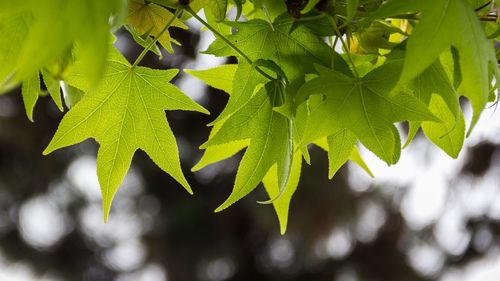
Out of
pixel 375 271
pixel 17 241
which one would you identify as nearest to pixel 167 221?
pixel 17 241

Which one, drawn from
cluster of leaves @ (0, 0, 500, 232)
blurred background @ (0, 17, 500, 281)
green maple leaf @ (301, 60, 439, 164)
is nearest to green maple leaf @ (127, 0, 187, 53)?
cluster of leaves @ (0, 0, 500, 232)

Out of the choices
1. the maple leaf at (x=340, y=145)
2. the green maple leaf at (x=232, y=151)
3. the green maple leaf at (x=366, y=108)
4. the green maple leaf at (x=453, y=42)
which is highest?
the green maple leaf at (x=453, y=42)

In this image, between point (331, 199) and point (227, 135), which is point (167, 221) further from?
point (227, 135)

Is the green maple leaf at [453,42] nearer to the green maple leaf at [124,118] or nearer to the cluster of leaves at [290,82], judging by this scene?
the cluster of leaves at [290,82]

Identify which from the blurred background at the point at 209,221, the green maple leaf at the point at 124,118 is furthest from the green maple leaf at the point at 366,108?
the blurred background at the point at 209,221

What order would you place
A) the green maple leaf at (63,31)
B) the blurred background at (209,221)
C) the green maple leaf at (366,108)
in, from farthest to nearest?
the blurred background at (209,221)
the green maple leaf at (366,108)
the green maple leaf at (63,31)

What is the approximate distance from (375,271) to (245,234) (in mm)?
834

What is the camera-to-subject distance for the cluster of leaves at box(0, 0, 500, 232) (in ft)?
1.20

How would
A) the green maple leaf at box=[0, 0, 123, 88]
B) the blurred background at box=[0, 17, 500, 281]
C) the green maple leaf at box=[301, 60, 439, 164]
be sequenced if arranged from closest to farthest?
the green maple leaf at box=[0, 0, 123, 88] < the green maple leaf at box=[301, 60, 439, 164] < the blurred background at box=[0, 17, 500, 281]

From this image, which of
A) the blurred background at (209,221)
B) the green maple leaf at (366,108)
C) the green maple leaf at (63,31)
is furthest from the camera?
the blurred background at (209,221)

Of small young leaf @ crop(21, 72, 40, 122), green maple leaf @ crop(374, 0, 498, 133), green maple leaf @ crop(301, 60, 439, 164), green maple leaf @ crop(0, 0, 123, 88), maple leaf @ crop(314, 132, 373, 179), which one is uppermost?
green maple leaf @ crop(0, 0, 123, 88)

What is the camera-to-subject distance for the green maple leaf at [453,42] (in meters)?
0.35

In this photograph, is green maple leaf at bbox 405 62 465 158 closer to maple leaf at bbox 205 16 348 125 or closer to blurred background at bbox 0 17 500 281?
maple leaf at bbox 205 16 348 125

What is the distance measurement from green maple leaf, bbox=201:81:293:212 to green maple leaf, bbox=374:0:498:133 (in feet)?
0.31
